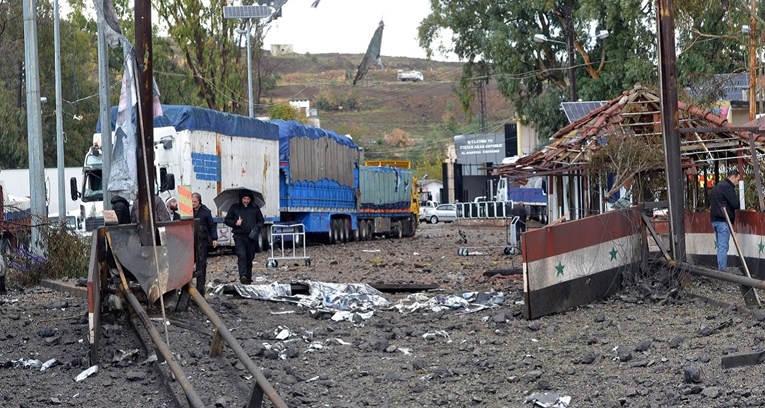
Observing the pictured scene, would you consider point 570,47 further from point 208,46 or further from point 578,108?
point 208,46

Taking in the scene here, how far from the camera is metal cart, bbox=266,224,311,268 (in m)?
27.8

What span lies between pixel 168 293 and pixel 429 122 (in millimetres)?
139491

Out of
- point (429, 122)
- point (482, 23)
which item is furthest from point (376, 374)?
point (429, 122)

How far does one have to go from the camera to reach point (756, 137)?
20891mm

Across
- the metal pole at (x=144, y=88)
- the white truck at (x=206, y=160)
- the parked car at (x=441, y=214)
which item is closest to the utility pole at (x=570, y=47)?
the white truck at (x=206, y=160)

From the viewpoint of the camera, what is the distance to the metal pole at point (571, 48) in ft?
143

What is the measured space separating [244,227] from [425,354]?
807 centimetres

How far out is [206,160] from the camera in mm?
32031

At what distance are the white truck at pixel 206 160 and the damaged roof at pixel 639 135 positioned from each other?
887 cm

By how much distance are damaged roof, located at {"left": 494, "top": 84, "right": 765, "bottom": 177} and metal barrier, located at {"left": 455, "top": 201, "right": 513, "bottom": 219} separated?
30.2 m

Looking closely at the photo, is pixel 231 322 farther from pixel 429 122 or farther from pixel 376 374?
pixel 429 122

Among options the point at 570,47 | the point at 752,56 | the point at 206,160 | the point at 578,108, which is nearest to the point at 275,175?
the point at 206,160

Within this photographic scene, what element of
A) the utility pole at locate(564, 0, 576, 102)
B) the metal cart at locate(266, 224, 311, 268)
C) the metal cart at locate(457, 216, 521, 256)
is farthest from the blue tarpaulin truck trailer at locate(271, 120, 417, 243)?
the utility pole at locate(564, 0, 576, 102)

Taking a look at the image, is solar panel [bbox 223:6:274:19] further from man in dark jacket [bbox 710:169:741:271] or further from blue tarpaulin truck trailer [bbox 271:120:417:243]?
man in dark jacket [bbox 710:169:741:271]
